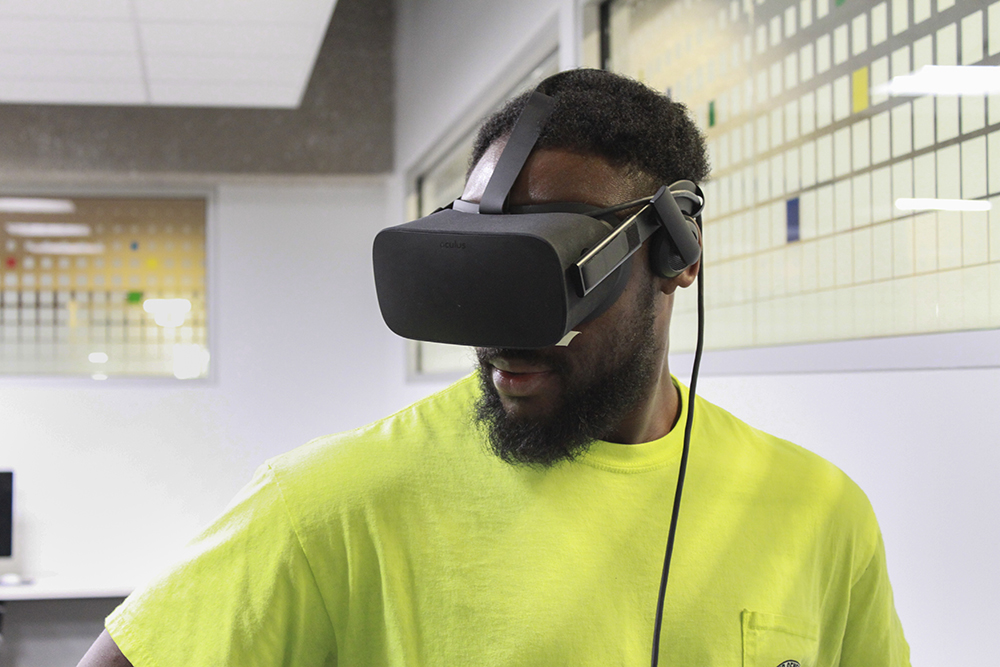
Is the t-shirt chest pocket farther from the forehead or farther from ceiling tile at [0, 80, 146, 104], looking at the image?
ceiling tile at [0, 80, 146, 104]

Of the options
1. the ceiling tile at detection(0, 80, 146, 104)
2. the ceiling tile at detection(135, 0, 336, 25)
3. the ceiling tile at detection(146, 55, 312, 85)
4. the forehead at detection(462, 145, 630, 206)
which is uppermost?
the ceiling tile at detection(135, 0, 336, 25)

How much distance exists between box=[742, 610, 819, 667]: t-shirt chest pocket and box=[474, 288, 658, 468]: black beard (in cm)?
18

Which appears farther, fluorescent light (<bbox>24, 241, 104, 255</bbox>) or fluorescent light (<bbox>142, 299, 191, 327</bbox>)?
fluorescent light (<bbox>142, 299, 191, 327</bbox>)

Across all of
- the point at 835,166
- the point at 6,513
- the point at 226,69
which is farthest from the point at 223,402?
the point at 835,166

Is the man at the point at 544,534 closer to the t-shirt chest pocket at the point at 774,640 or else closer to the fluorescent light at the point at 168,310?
the t-shirt chest pocket at the point at 774,640

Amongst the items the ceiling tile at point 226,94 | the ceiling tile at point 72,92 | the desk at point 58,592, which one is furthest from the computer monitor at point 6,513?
the ceiling tile at point 226,94

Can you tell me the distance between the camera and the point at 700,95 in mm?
1489

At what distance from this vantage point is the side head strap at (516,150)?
0.63 m

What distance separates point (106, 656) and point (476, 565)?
251mm

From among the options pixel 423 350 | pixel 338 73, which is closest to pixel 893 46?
pixel 423 350

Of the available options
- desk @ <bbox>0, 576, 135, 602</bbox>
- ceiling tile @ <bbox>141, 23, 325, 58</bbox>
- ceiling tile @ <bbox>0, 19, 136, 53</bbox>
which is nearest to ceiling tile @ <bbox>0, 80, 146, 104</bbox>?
ceiling tile @ <bbox>0, 19, 136, 53</bbox>

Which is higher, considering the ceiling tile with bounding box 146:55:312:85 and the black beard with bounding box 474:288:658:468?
the ceiling tile with bounding box 146:55:312:85

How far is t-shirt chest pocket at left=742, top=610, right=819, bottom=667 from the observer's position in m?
0.67

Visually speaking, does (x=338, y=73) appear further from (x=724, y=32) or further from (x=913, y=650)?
(x=913, y=650)
